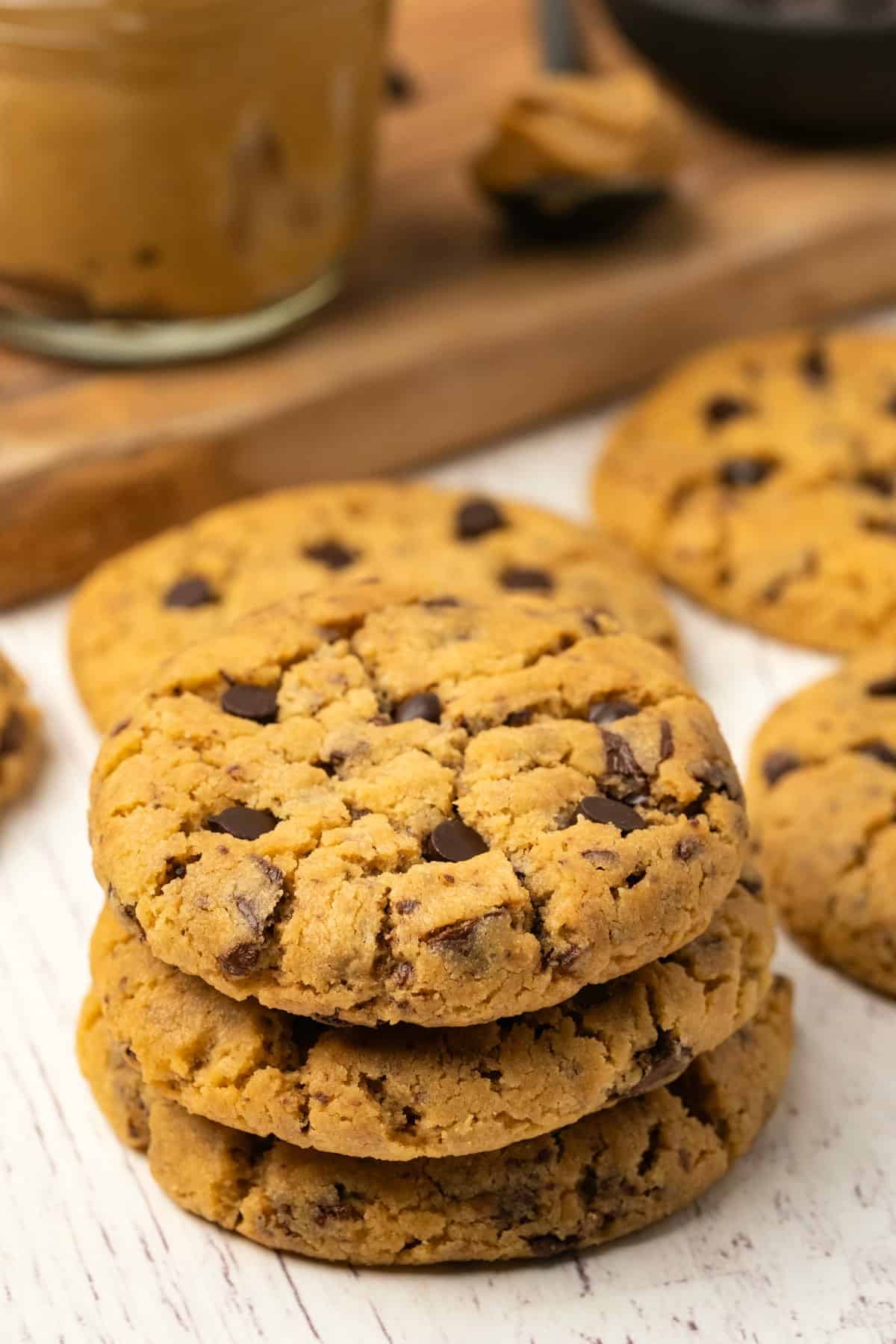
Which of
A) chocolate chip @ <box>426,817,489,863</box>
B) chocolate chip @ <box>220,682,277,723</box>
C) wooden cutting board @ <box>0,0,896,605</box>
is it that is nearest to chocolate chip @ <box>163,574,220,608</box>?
wooden cutting board @ <box>0,0,896,605</box>

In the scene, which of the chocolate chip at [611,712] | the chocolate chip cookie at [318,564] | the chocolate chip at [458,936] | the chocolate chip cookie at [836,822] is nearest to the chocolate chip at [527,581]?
the chocolate chip cookie at [318,564]

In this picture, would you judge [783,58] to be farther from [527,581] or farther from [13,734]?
[13,734]

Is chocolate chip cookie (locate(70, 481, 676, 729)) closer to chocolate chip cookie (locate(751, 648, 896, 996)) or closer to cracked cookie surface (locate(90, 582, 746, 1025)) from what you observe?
chocolate chip cookie (locate(751, 648, 896, 996))

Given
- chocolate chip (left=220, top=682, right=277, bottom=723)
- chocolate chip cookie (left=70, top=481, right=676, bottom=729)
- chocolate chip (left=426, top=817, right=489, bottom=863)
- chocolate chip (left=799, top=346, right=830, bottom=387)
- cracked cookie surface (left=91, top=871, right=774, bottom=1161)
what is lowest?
chocolate chip cookie (left=70, top=481, right=676, bottom=729)

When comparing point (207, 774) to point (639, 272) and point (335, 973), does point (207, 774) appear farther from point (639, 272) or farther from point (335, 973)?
point (639, 272)

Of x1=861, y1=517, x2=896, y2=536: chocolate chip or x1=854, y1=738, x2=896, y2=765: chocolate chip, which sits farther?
x1=861, y1=517, x2=896, y2=536: chocolate chip

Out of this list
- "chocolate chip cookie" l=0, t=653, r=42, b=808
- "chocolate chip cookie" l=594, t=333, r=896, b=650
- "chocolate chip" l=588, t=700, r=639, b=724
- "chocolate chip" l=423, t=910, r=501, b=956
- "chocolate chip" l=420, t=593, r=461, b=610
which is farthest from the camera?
"chocolate chip cookie" l=594, t=333, r=896, b=650

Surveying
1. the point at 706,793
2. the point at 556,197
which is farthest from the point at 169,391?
the point at 706,793
